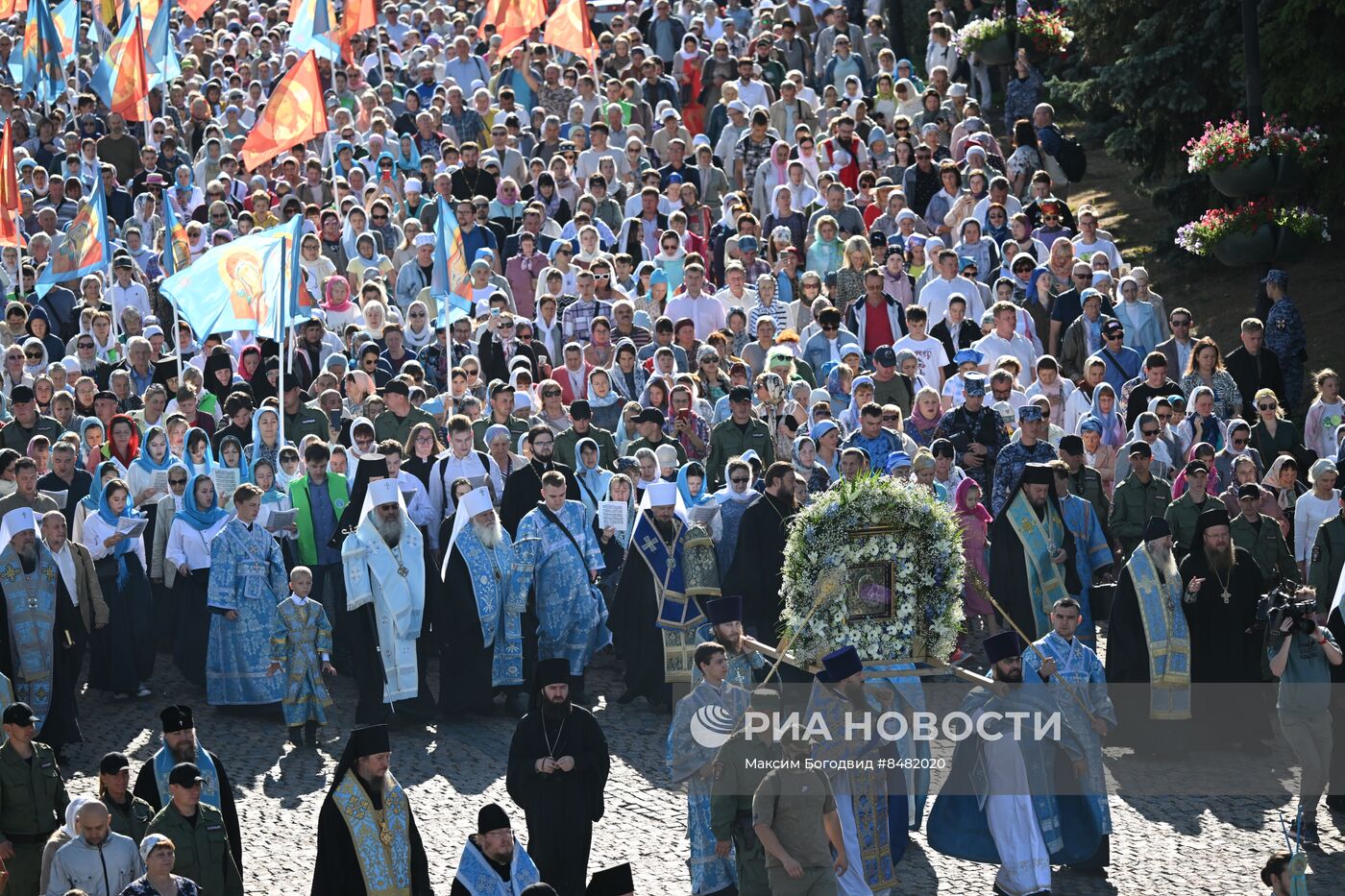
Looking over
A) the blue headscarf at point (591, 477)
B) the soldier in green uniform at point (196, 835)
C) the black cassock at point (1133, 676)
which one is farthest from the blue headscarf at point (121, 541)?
the black cassock at point (1133, 676)

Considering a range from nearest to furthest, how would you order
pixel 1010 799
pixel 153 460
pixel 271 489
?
pixel 1010 799, pixel 271 489, pixel 153 460

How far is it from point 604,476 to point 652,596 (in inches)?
57.4

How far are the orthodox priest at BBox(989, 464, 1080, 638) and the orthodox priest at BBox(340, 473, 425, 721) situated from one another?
13.8 ft

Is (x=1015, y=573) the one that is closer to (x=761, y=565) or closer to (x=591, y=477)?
(x=761, y=565)

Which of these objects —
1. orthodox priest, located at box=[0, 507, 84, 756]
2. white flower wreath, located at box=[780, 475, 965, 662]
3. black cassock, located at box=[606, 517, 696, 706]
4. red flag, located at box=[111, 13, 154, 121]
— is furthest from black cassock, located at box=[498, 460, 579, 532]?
red flag, located at box=[111, 13, 154, 121]

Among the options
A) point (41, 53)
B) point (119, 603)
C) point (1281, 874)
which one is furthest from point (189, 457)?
point (41, 53)

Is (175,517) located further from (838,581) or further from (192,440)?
(838,581)

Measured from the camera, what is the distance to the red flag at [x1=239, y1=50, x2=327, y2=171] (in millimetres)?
23172

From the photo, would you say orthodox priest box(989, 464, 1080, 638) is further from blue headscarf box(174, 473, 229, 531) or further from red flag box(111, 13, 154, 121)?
red flag box(111, 13, 154, 121)

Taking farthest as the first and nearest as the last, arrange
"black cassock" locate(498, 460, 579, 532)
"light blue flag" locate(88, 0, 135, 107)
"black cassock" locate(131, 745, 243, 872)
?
1. "light blue flag" locate(88, 0, 135, 107)
2. "black cassock" locate(498, 460, 579, 532)
3. "black cassock" locate(131, 745, 243, 872)

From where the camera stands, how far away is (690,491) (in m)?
16.7

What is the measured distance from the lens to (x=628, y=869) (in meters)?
9.83

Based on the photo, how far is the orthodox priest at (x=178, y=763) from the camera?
11.7m

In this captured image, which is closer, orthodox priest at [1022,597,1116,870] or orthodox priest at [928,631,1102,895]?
orthodox priest at [928,631,1102,895]
